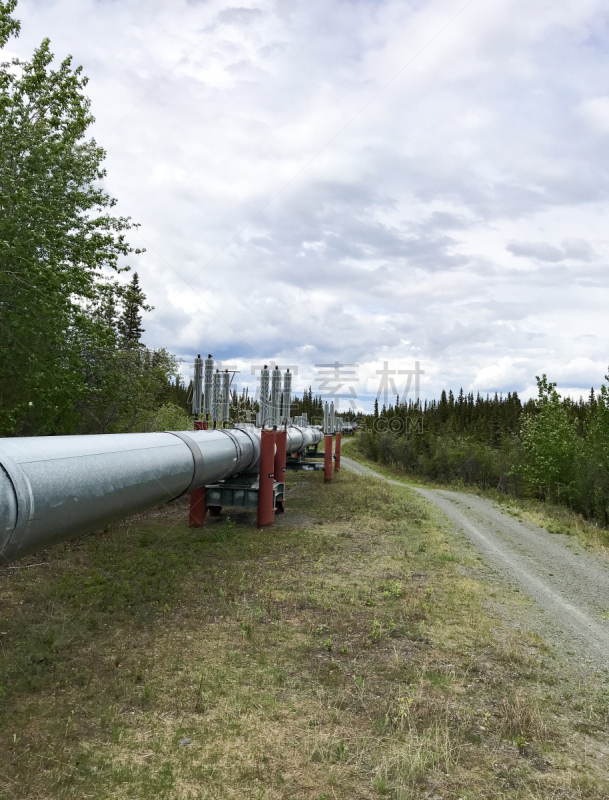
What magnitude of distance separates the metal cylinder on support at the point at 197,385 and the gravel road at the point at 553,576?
30.2 feet

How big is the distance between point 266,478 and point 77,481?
32.4ft

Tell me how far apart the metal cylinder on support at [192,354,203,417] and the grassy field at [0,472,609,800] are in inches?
209

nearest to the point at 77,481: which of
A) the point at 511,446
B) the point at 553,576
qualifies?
the point at 553,576

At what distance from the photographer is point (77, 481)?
587cm

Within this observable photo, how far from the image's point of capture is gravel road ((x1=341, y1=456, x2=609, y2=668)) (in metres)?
8.68

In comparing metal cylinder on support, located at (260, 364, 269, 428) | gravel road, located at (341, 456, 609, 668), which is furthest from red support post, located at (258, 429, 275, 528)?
gravel road, located at (341, 456, 609, 668)

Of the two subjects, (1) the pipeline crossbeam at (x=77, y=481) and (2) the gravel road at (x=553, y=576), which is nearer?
(1) the pipeline crossbeam at (x=77, y=481)

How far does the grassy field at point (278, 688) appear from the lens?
4.63 m

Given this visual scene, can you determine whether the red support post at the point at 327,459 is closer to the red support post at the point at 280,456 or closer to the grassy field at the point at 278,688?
the red support post at the point at 280,456

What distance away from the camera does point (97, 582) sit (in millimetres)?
9906

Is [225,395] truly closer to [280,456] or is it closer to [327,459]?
[280,456]

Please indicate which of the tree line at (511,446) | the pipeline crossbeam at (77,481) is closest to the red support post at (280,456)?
the pipeline crossbeam at (77,481)

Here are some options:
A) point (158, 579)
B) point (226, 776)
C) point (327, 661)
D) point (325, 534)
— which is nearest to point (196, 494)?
point (325, 534)

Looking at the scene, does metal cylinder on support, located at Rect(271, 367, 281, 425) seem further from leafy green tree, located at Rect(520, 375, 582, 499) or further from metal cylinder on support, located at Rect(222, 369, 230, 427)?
leafy green tree, located at Rect(520, 375, 582, 499)
